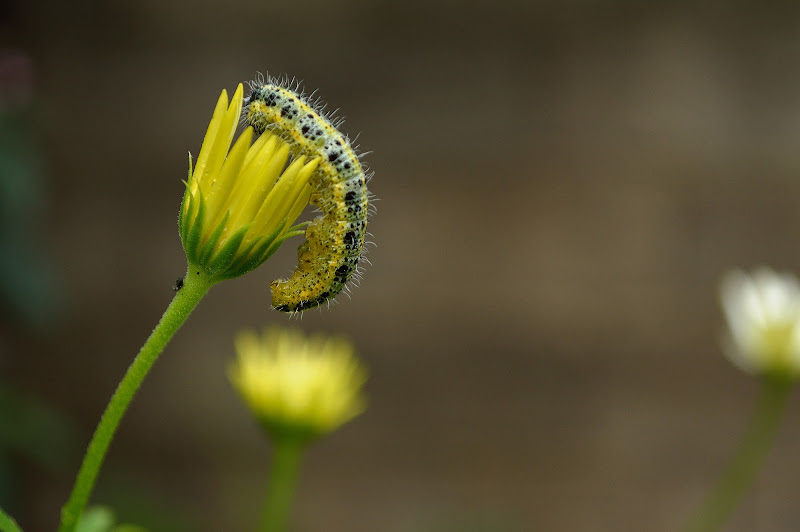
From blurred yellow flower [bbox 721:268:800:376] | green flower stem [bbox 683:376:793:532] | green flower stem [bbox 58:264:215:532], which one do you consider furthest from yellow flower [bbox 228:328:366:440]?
green flower stem [bbox 683:376:793:532]

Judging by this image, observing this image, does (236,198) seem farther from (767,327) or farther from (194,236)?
(767,327)

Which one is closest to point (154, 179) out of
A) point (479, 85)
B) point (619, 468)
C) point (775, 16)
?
point (479, 85)

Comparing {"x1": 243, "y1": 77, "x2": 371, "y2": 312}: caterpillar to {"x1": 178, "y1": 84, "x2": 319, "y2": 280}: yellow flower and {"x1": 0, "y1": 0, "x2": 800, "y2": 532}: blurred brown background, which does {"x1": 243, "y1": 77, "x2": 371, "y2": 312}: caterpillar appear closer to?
{"x1": 178, "y1": 84, "x2": 319, "y2": 280}: yellow flower

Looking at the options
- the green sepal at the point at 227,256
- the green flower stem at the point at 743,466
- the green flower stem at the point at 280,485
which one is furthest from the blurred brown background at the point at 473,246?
the green sepal at the point at 227,256

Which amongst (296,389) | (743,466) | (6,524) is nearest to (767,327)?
(296,389)

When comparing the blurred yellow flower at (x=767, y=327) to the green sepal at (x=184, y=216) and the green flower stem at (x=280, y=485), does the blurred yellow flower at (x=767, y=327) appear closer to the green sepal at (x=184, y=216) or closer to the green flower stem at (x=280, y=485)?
the green flower stem at (x=280, y=485)
